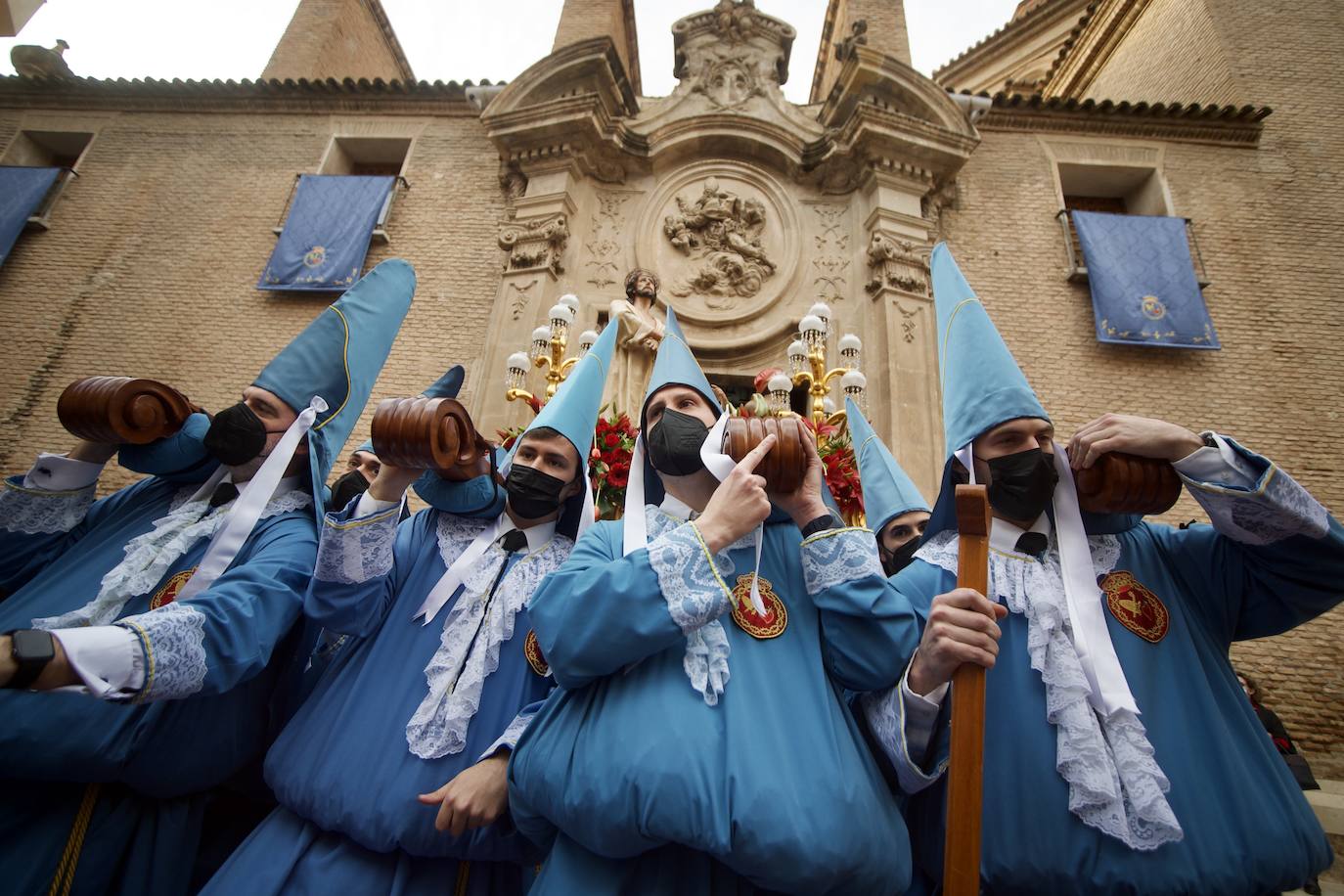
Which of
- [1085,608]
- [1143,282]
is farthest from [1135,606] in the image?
[1143,282]

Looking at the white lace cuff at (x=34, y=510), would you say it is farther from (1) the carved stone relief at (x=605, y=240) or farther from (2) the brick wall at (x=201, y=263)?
(1) the carved stone relief at (x=605, y=240)

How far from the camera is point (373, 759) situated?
1.76 metres

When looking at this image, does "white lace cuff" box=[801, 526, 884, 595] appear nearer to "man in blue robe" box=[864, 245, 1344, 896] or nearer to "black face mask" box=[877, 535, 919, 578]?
"man in blue robe" box=[864, 245, 1344, 896]

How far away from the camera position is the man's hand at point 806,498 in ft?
5.63

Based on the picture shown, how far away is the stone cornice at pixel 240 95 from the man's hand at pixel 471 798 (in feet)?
35.0

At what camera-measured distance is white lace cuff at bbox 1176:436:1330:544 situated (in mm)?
1704

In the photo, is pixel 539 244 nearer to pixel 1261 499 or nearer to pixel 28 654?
pixel 28 654

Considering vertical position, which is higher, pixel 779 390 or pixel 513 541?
pixel 779 390

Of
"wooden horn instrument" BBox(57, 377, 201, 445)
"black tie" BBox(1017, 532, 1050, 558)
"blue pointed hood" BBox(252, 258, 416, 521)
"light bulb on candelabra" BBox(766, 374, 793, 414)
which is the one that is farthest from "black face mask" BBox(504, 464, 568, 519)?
"light bulb on candelabra" BBox(766, 374, 793, 414)

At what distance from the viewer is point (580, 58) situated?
8.70 metres

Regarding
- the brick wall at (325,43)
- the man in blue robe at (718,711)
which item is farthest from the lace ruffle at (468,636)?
the brick wall at (325,43)

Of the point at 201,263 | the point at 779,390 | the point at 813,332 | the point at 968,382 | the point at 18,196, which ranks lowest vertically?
the point at 968,382

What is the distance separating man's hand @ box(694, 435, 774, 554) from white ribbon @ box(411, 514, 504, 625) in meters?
0.99

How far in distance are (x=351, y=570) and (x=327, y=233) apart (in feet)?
29.0
